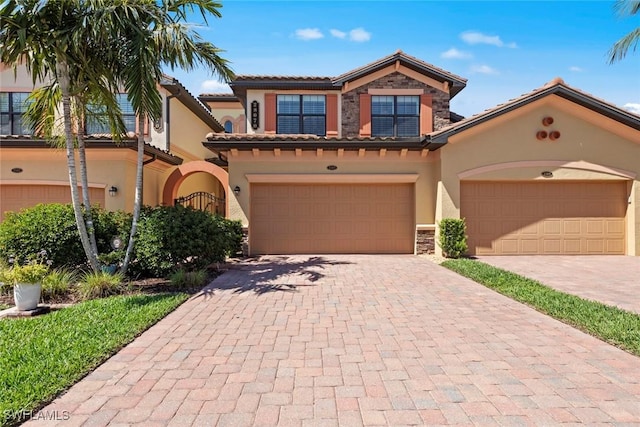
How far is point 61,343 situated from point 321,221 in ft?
30.0

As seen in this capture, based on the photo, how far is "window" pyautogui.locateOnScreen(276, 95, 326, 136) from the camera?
14578 millimetres

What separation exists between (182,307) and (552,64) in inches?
608

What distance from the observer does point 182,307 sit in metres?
6.26

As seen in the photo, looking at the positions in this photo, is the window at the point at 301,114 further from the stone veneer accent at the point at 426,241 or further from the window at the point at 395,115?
the stone veneer accent at the point at 426,241

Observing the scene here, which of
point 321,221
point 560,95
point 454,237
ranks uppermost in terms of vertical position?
point 560,95

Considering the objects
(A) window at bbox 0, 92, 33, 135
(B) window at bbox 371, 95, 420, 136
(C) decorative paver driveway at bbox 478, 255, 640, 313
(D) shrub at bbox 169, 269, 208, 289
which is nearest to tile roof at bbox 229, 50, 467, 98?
(B) window at bbox 371, 95, 420, 136

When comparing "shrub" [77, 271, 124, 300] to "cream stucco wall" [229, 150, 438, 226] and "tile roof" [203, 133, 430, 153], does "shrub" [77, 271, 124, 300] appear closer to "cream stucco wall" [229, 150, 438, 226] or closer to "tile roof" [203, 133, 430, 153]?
"cream stucco wall" [229, 150, 438, 226]

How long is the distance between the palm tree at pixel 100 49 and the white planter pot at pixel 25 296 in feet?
5.62

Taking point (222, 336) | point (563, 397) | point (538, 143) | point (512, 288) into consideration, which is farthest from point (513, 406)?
point (538, 143)

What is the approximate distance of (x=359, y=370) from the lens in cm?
385

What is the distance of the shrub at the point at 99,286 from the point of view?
689 cm

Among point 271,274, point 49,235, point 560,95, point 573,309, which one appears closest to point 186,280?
point 271,274

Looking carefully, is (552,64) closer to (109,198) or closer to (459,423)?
(459,423)

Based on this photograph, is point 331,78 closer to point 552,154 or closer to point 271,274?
point 552,154
